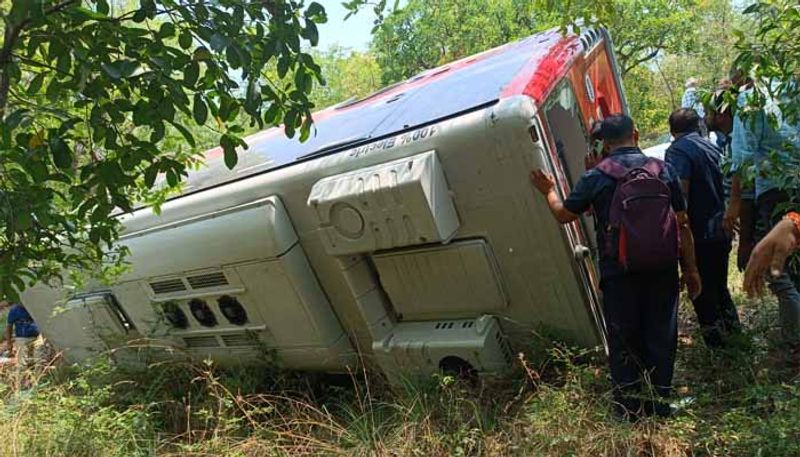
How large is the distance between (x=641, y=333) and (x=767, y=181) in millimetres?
1149

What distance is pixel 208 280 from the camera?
4156 mm

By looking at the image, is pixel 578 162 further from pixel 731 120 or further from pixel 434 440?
pixel 434 440

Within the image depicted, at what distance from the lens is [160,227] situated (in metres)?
4.30

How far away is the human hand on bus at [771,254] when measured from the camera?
2088 mm

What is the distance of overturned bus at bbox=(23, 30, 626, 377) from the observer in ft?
10.7

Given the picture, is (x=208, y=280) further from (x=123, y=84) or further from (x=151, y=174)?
(x=123, y=84)

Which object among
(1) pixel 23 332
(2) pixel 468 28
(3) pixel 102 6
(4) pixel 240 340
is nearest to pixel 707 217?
(4) pixel 240 340

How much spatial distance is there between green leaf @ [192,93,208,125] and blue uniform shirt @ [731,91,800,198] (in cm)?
260

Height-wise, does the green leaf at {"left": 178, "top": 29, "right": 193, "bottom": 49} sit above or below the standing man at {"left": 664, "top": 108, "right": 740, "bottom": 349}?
above

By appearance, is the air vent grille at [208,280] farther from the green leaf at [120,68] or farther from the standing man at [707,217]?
the standing man at [707,217]

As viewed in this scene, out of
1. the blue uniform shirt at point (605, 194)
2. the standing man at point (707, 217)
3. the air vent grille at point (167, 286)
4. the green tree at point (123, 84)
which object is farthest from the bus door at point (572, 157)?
the air vent grille at point (167, 286)

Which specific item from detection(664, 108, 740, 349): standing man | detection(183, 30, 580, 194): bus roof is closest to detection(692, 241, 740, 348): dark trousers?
detection(664, 108, 740, 349): standing man

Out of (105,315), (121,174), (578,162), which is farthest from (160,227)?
(578,162)

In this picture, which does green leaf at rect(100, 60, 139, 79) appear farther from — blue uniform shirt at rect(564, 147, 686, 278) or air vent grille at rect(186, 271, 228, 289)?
air vent grille at rect(186, 271, 228, 289)
